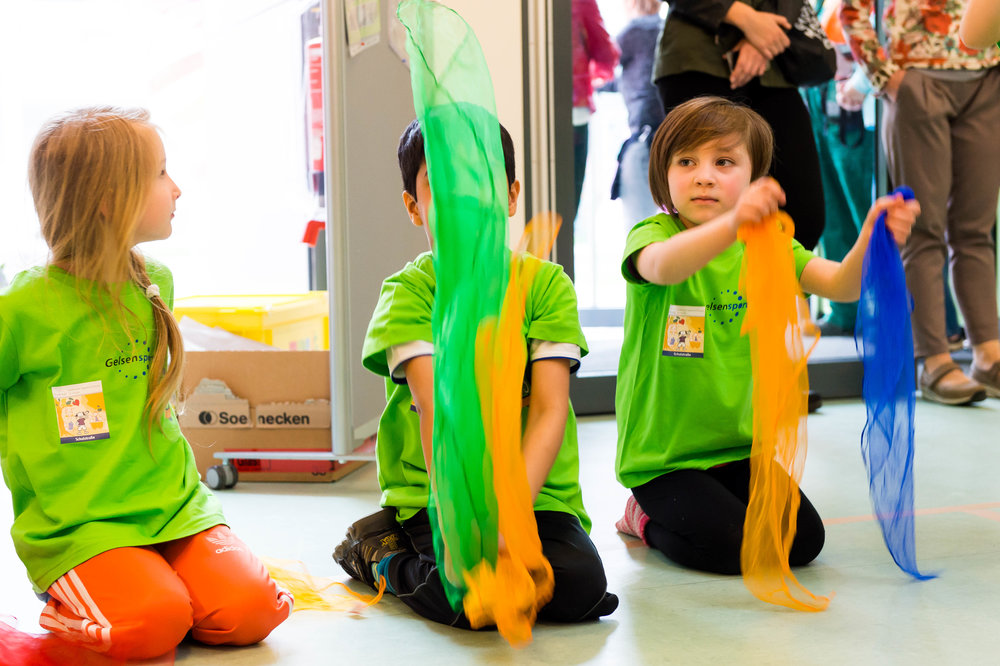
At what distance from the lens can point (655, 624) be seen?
1313 mm

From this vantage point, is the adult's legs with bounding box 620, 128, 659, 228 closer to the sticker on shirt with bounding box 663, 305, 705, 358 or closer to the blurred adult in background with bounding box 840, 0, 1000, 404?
the blurred adult in background with bounding box 840, 0, 1000, 404

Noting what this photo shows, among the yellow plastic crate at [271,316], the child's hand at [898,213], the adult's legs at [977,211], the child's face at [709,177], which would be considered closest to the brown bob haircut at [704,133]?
the child's face at [709,177]

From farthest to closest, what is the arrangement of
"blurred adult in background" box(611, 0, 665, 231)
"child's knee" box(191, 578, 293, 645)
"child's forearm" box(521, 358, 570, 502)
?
"blurred adult in background" box(611, 0, 665, 231), "child's forearm" box(521, 358, 570, 502), "child's knee" box(191, 578, 293, 645)

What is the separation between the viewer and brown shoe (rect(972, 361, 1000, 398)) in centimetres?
312

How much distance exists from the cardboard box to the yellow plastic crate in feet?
0.49

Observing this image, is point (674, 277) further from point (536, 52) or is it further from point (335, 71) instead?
point (536, 52)

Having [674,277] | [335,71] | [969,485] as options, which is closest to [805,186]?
[969,485]

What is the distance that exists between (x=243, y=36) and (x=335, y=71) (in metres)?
2.15

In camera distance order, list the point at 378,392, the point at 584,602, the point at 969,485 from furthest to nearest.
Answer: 1. the point at 378,392
2. the point at 969,485
3. the point at 584,602

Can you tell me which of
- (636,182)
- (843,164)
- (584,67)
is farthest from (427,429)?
(843,164)

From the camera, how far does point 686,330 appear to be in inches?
65.7

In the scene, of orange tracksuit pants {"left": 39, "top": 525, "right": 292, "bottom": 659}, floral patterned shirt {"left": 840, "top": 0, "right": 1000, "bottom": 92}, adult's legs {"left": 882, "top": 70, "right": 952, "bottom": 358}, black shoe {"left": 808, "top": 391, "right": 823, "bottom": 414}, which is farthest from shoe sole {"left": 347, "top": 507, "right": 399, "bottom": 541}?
floral patterned shirt {"left": 840, "top": 0, "right": 1000, "bottom": 92}

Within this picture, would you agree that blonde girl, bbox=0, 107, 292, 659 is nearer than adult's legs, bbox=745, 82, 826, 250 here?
Yes

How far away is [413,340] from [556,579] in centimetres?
39
